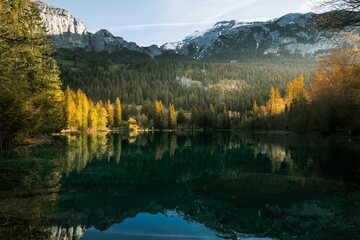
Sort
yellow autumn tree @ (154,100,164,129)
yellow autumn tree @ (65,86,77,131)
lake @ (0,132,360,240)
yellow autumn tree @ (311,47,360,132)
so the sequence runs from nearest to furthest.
Result: lake @ (0,132,360,240), yellow autumn tree @ (311,47,360,132), yellow autumn tree @ (65,86,77,131), yellow autumn tree @ (154,100,164,129)

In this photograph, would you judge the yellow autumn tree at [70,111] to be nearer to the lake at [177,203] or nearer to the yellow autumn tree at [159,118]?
the lake at [177,203]

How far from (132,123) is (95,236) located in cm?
12588

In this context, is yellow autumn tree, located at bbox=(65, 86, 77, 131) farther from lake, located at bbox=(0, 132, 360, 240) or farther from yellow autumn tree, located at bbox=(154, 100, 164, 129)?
yellow autumn tree, located at bbox=(154, 100, 164, 129)

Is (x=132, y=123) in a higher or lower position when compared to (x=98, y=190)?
lower

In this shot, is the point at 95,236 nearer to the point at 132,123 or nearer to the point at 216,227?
the point at 216,227

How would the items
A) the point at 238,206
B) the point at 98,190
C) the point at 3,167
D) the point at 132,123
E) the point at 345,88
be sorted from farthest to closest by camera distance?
the point at 132,123, the point at 345,88, the point at 3,167, the point at 98,190, the point at 238,206

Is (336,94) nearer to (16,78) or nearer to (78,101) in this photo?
(16,78)

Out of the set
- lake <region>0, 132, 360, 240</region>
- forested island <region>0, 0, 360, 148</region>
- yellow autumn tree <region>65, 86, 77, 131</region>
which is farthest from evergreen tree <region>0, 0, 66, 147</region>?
yellow autumn tree <region>65, 86, 77, 131</region>

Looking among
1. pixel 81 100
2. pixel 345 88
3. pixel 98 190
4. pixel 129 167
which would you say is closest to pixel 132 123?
pixel 81 100

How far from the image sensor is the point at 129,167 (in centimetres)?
2434

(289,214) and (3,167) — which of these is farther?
(3,167)

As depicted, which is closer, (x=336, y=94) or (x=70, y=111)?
(x=336, y=94)

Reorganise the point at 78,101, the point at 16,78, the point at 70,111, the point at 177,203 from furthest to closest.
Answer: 1. the point at 78,101
2. the point at 70,111
3. the point at 16,78
4. the point at 177,203

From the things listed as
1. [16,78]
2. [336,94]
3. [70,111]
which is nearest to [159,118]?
[70,111]
